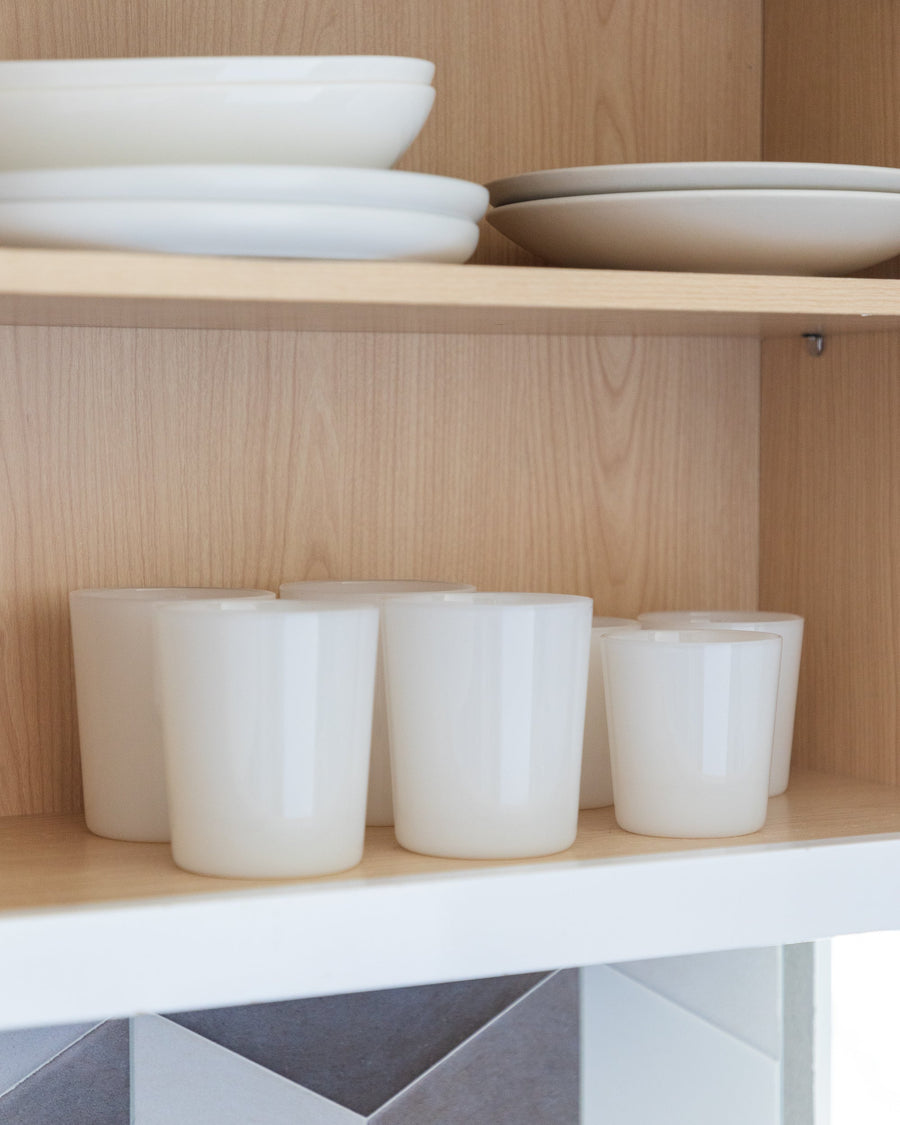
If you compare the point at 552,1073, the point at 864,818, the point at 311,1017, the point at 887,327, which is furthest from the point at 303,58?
the point at 552,1073

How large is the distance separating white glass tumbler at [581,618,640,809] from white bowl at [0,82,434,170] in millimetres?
317

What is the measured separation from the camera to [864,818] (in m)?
0.80

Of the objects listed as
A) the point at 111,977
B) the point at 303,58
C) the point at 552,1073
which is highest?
the point at 303,58

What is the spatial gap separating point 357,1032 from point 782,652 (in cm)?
39

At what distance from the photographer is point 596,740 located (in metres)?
0.83

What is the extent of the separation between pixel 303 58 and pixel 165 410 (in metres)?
0.28

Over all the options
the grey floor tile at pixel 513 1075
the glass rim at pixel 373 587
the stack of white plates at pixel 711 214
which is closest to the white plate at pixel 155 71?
the stack of white plates at pixel 711 214

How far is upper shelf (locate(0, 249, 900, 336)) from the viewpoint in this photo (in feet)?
2.05

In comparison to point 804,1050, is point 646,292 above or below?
above

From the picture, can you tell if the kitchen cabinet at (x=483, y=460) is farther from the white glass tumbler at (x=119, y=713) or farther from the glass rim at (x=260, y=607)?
the glass rim at (x=260, y=607)

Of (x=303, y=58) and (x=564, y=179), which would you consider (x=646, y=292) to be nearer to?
(x=564, y=179)

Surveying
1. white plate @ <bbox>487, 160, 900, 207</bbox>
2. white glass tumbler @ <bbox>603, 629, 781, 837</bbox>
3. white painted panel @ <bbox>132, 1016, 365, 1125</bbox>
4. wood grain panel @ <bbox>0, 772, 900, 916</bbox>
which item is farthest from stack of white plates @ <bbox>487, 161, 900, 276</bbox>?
white painted panel @ <bbox>132, 1016, 365, 1125</bbox>

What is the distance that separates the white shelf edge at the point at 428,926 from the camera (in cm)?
62

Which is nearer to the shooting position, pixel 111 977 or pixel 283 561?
pixel 111 977
